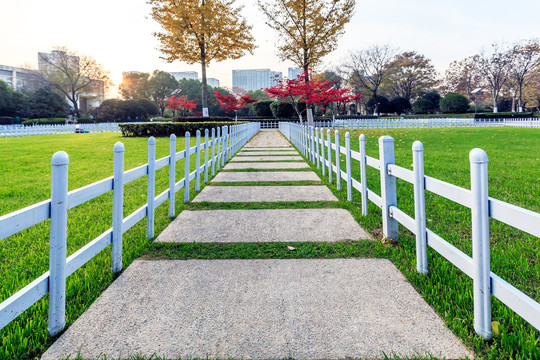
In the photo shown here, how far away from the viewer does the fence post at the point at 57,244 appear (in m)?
2.00

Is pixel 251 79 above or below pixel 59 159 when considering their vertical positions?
above

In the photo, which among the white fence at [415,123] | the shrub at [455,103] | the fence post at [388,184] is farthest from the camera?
the shrub at [455,103]

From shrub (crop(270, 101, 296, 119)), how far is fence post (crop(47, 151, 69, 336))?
37.9 m

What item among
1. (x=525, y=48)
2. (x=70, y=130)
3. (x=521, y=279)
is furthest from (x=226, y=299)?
(x=525, y=48)

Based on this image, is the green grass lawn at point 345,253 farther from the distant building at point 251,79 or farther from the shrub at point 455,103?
the distant building at point 251,79

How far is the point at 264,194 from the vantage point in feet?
19.3

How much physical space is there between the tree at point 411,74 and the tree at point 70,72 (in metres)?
44.6

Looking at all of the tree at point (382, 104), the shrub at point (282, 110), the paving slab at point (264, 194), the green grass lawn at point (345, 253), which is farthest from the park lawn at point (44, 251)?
the tree at point (382, 104)

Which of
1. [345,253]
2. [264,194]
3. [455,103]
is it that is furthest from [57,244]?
[455,103]

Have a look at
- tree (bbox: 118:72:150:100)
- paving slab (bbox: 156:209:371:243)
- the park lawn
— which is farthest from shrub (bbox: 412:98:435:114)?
paving slab (bbox: 156:209:371:243)

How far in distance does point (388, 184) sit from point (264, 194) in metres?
2.81

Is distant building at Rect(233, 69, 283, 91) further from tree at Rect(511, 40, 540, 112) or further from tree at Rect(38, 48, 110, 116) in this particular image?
tree at Rect(511, 40, 540, 112)

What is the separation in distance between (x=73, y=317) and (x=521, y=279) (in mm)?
3205

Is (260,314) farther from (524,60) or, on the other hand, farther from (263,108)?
(524,60)
